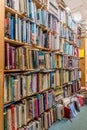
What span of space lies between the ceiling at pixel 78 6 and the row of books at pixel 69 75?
5.21 ft

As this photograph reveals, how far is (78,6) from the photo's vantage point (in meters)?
4.73

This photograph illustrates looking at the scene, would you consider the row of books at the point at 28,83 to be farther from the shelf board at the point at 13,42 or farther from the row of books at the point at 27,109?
the shelf board at the point at 13,42

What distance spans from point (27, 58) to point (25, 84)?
1.10ft

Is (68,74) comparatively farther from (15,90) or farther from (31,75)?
(15,90)

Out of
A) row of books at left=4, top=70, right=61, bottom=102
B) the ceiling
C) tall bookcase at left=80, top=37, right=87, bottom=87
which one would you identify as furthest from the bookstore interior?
tall bookcase at left=80, top=37, right=87, bottom=87

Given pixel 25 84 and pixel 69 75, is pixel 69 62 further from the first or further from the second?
pixel 25 84

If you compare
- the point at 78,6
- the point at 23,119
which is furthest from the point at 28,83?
the point at 78,6

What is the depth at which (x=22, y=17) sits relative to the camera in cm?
238

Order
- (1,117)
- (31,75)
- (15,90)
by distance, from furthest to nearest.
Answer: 1. (31,75)
2. (15,90)
3. (1,117)

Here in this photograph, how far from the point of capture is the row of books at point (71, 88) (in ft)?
12.9

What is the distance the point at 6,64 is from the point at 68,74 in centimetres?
225

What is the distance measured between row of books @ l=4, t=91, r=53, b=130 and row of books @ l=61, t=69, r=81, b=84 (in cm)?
79

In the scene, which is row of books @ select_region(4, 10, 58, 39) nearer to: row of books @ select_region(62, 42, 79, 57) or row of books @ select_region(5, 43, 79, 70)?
row of books @ select_region(5, 43, 79, 70)

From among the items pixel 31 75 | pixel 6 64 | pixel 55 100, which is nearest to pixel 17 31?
pixel 6 64
